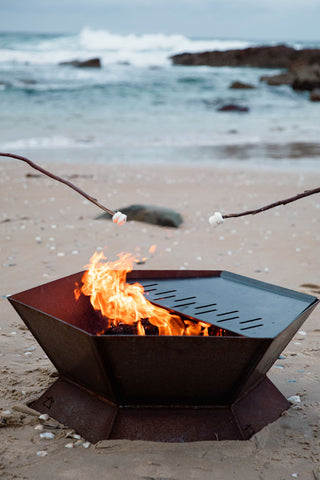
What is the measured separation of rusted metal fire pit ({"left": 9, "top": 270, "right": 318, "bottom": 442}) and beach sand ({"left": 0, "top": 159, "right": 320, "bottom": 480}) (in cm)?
10

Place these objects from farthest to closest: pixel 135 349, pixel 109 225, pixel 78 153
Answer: pixel 78 153 < pixel 109 225 < pixel 135 349

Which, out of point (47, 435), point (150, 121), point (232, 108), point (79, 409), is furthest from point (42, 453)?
point (232, 108)

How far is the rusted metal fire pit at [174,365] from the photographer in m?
2.25

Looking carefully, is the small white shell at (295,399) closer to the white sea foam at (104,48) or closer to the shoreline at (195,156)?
the shoreline at (195,156)

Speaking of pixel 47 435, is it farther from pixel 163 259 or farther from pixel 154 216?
pixel 154 216

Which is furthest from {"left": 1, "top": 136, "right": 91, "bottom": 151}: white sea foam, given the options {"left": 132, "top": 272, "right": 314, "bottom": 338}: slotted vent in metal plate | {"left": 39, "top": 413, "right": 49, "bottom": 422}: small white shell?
{"left": 39, "top": 413, "right": 49, "bottom": 422}: small white shell

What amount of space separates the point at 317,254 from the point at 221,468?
11.1 feet

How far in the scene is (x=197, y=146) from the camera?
12578 millimetres

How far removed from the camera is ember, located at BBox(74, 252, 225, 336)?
8.49ft

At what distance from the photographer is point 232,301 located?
2.69 metres

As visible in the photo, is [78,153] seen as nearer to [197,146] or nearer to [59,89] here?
[197,146]

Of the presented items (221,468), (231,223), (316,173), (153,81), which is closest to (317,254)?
(231,223)

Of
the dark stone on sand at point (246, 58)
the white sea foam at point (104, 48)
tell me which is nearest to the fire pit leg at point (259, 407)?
the white sea foam at point (104, 48)

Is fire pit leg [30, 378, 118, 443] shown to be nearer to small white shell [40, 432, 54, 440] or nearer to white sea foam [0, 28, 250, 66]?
small white shell [40, 432, 54, 440]
